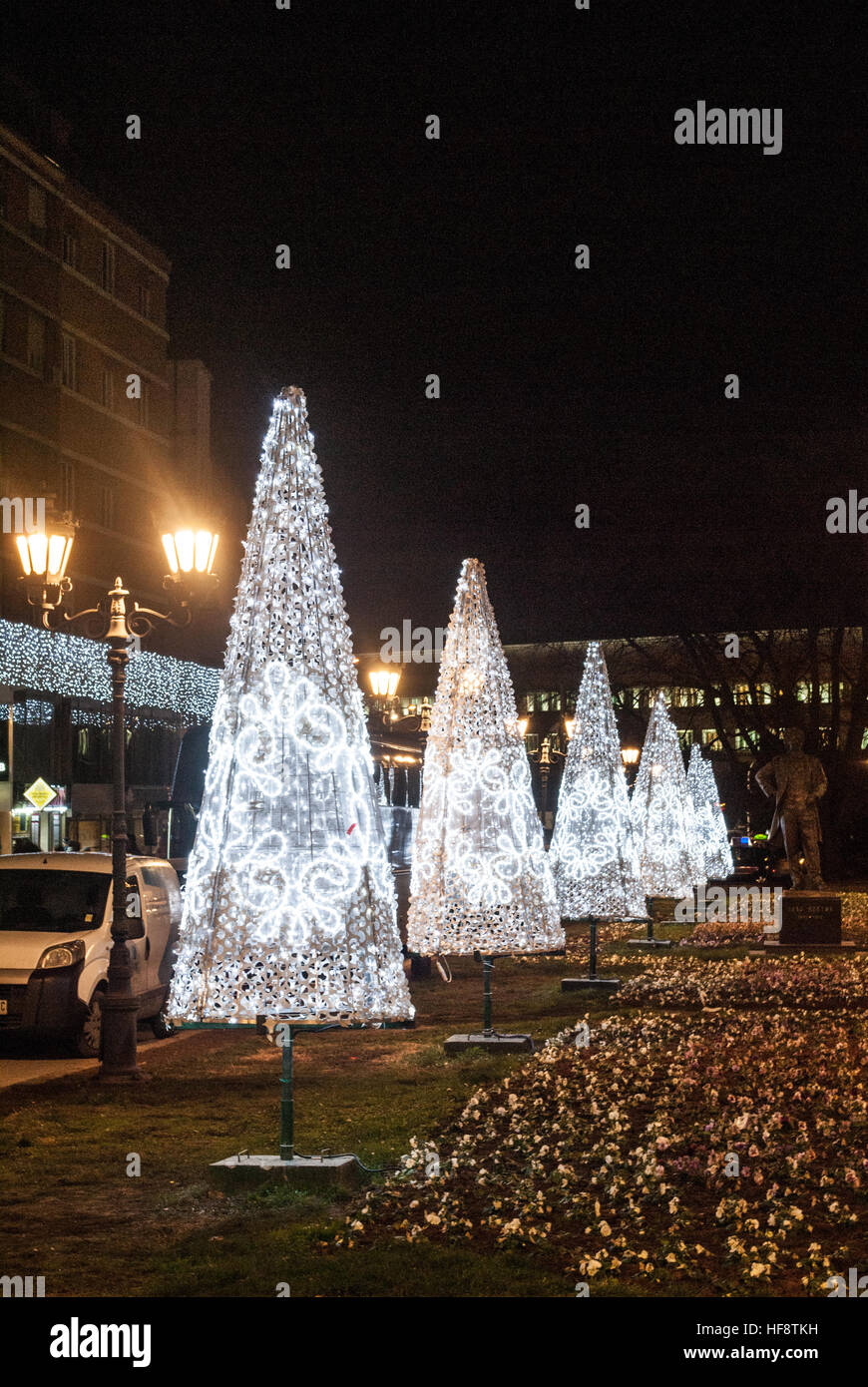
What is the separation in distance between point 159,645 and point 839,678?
2286cm

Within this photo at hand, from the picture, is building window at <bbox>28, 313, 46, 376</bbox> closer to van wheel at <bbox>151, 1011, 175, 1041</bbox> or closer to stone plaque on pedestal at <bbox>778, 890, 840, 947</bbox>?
stone plaque on pedestal at <bbox>778, 890, 840, 947</bbox>

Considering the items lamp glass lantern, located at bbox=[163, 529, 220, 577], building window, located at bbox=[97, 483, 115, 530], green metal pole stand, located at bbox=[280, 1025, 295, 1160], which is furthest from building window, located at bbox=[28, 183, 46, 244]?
green metal pole stand, located at bbox=[280, 1025, 295, 1160]

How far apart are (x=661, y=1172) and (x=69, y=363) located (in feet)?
155

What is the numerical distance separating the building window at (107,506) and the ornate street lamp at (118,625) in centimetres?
3962

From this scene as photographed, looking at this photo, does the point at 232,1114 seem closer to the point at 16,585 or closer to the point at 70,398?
the point at 16,585

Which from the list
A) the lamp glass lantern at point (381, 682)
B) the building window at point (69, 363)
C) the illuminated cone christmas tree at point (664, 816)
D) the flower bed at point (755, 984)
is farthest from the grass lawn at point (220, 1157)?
the building window at point (69, 363)

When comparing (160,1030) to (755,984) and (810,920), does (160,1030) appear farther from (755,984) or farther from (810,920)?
(810,920)

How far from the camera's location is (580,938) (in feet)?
84.8

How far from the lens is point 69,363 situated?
50594 mm

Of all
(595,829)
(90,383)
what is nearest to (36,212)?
(90,383)

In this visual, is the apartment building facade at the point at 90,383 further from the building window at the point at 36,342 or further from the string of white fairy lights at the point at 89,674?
the string of white fairy lights at the point at 89,674

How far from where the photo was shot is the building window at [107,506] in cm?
5266

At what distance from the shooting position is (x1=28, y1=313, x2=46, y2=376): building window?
47.1 metres

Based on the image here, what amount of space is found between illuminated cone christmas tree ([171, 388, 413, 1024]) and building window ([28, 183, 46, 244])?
41.7 metres
